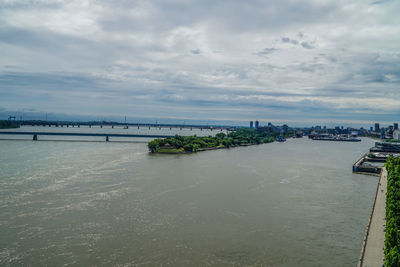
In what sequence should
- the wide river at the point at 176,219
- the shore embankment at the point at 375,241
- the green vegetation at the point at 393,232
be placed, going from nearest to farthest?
the green vegetation at the point at 393,232, the shore embankment at the point at 375,241, the wide river at the point at 176,219

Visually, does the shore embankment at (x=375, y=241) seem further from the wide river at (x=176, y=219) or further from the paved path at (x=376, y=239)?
the wide river at (x=176, y=219)

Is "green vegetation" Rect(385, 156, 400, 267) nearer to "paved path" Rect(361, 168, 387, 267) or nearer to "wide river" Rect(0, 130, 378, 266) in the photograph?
"paved path" Rect(361, 168, 387, 267)

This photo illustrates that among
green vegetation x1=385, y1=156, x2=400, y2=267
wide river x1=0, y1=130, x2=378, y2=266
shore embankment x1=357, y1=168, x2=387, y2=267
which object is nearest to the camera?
green vegetation x1=385, y1=156, x2=400, y2=267

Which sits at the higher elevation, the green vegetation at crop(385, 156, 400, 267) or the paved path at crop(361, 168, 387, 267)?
the green vegetation at crop(385, 156, 400, 267)

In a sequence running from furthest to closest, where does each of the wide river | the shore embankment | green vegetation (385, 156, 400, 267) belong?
the wide river
the shore embankment
green vegetation (385, 156, 400, 267)

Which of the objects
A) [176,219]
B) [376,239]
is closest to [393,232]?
[376,239]

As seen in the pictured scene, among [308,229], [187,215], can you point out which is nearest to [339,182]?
[308,229]

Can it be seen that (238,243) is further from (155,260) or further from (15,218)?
(15,218)

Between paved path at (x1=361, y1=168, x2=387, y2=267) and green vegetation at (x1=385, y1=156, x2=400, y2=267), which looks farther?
paved path at (x1=361, y1=168, x2=387, y2=267)

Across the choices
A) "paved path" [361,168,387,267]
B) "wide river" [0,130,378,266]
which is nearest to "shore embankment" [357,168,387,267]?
"paved path" [361,168,387,267]


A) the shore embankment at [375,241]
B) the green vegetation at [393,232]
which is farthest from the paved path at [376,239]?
the green vegetation at [393,232]
